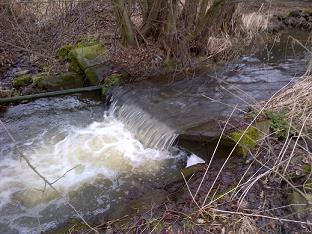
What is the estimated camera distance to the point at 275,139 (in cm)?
519

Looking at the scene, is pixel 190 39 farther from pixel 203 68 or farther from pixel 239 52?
pixel 239 52

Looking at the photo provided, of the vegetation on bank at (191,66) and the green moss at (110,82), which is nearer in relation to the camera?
the vegetation on bank at (191,66)

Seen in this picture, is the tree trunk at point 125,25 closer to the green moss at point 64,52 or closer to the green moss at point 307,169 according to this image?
the green moss at point 64,52

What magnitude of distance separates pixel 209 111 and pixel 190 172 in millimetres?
1636

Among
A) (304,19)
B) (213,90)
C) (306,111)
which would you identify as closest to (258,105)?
(306,111)

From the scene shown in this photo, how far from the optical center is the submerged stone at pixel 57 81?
7.79 meters

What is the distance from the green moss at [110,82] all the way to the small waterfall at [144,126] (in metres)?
0.47

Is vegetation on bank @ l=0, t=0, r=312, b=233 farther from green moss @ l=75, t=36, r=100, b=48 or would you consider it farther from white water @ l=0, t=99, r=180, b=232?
white water @ l=0, t=99, r=180, b=232

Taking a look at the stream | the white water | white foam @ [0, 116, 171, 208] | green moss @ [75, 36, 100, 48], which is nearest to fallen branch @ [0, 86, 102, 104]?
the stream

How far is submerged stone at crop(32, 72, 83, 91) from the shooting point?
7.79 m

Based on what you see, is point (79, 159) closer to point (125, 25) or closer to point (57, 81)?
point (57, 81)

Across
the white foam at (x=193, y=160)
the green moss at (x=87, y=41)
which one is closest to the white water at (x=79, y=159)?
the white foam at (x=193, y=160)

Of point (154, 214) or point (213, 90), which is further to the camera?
point (213, 90)

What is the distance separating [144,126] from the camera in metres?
6.48
